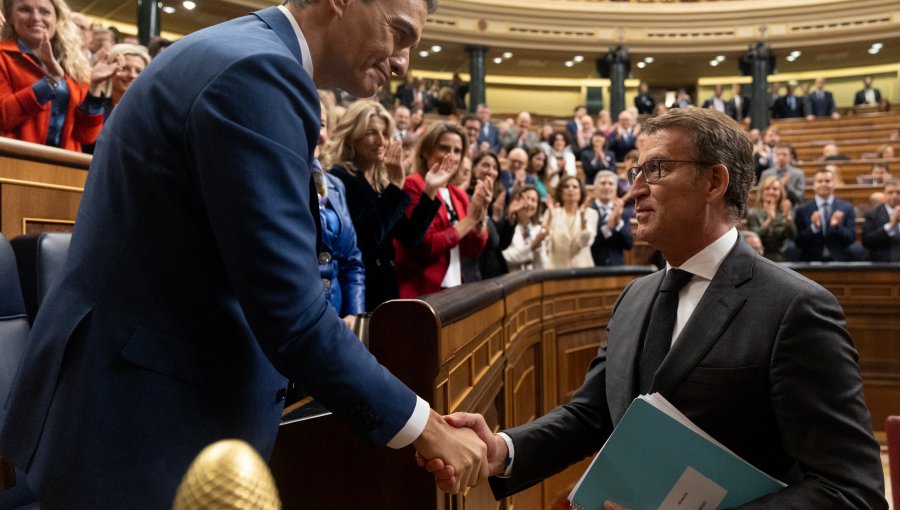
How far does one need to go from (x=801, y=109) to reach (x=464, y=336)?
45.6 feet

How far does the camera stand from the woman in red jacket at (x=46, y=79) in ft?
7.57

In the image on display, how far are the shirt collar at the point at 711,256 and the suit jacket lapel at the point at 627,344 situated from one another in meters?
0.10

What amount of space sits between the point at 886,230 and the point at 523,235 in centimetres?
342

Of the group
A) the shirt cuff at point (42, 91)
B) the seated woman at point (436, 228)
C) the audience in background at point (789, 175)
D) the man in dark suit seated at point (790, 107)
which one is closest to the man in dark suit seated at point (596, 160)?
the audience in background at point (789, 175)

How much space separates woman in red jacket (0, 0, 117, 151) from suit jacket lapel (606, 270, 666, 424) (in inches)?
72.5

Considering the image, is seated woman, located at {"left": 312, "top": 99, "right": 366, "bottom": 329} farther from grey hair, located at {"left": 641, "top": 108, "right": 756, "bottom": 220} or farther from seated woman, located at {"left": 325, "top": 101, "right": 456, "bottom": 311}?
grey hair, located at {"left": 641, "top": 108, "right": 756, "bottom": 220}

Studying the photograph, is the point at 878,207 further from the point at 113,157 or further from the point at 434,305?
the point at 113,157

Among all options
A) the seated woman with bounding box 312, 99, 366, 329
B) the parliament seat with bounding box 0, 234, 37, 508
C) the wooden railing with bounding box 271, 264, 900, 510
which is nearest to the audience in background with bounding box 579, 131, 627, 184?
the wooden railing with bounding box 271, 264, 900, 510

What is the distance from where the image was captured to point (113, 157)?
93 cm

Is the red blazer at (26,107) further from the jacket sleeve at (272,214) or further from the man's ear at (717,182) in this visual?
the man's ear at (717,182)

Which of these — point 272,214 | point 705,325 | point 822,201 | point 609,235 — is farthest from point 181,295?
point 822,201

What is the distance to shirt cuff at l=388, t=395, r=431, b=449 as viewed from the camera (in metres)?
1.00

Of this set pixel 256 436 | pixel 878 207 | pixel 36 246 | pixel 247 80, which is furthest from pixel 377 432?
pixel 878 207

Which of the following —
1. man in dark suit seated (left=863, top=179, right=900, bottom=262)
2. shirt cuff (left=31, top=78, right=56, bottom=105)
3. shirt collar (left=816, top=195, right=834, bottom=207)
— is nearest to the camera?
shirt cuff (left=31, top=78, right=56, bottom=105)
